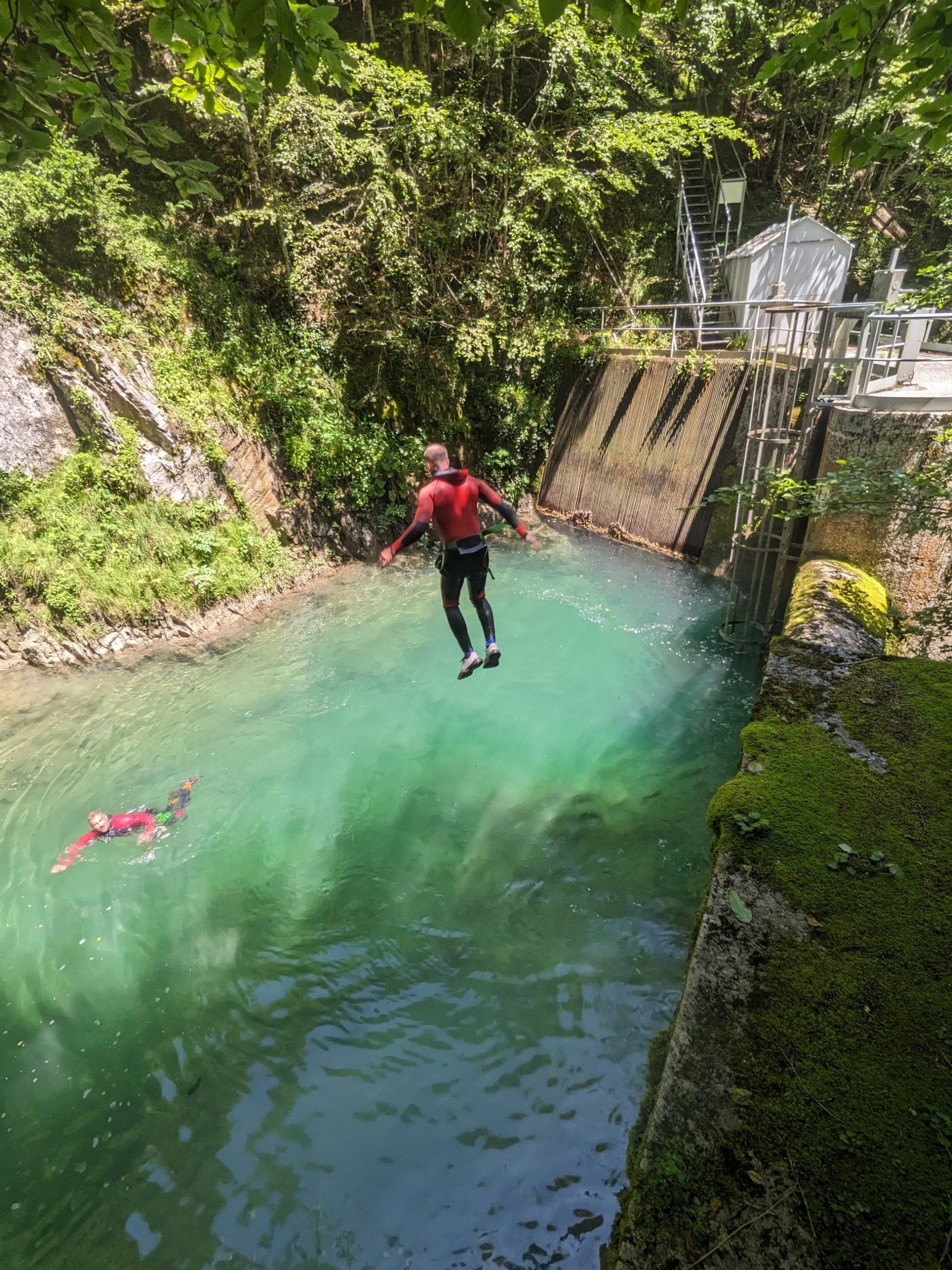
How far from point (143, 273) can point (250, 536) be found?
362 cm

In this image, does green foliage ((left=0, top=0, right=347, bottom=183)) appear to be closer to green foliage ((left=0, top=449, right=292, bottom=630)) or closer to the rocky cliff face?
green foliage ((left=0, top=449, right=292, bottom=630))

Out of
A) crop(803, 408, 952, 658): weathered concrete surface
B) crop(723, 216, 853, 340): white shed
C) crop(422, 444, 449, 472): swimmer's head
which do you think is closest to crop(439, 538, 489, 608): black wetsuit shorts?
crop(422, 444, 449, 472): swimmer's head

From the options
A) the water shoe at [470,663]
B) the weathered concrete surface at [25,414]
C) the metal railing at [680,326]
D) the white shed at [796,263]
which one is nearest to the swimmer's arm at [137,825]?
the water shoe at [470,663]

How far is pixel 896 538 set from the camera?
5.11m

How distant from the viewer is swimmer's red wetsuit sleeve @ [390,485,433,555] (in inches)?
176

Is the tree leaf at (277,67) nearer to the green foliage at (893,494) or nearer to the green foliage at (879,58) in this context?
the green foliage at (879,58)

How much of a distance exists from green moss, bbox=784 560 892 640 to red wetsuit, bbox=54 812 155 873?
210 inches

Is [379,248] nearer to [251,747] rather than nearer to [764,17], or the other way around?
[251,747]

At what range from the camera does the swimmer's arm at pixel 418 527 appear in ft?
14.6

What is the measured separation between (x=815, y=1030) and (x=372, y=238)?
10.2m

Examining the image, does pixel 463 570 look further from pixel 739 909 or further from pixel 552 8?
pixel 552 8

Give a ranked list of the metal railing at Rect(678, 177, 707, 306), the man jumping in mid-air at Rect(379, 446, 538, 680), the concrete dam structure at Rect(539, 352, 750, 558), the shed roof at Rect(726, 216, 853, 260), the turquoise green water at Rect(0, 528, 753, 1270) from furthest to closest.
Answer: the metal railing at Rect(678, 177, 707, 306)
the shed roof at Rect(726, 216, 853, 260)
the concrete dam structure at Rect(539, 352, 750, 558)
the man jumping in mid-air at Rect(379, 446, 538, 680)
the turquoise green water at Rect(0, 528, 753, 1270)

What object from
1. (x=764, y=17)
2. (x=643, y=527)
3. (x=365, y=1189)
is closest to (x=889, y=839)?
(x=365, y=1189)

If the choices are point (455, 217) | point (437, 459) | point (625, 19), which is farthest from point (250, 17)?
point (455, 217)
